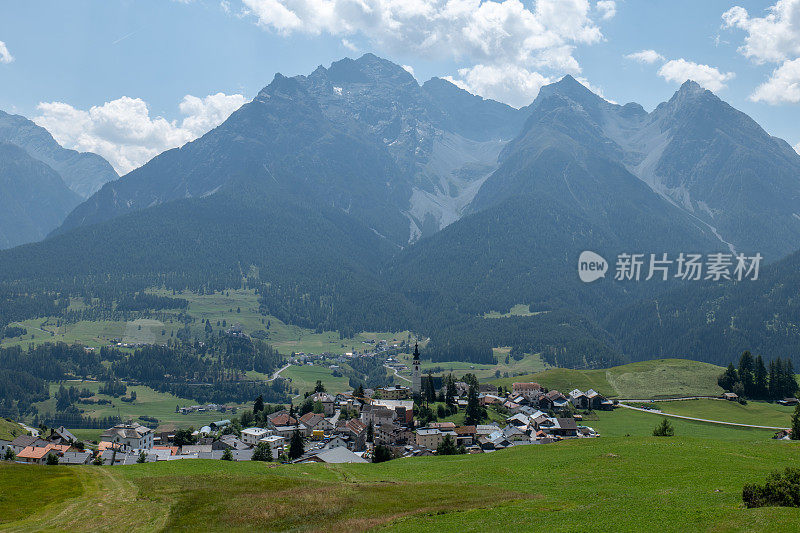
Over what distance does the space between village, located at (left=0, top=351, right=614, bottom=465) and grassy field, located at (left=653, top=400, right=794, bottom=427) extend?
58.1 ft

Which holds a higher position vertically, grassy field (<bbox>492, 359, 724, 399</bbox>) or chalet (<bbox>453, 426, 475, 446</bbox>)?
grassy field (<bbox>492, 359, 724, 399</bbox>)

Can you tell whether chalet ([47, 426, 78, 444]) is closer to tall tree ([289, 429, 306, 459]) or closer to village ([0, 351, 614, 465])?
village ([0, 351, 614, 465])

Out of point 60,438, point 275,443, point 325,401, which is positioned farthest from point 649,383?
point 60,438

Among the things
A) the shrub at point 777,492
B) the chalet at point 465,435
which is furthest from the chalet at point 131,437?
the shrub at point 777,492

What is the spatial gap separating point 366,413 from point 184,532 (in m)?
92.1

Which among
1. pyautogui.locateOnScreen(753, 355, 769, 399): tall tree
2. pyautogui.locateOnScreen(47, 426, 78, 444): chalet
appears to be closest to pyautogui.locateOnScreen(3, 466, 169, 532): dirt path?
pyautogui.locateOnScreen(47, 426, 78, 444): chalet

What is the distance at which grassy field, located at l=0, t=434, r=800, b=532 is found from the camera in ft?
156

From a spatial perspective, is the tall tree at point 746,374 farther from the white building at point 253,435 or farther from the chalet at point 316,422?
the white building at point 253,435

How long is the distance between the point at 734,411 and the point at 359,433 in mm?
93258

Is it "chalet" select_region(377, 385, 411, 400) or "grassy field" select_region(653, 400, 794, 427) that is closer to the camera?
A: "grassy field" select_region(653, 400, 794, 427)

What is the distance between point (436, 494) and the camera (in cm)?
6069

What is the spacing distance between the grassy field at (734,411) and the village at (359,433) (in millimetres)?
17711

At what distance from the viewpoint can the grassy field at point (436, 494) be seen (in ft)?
156

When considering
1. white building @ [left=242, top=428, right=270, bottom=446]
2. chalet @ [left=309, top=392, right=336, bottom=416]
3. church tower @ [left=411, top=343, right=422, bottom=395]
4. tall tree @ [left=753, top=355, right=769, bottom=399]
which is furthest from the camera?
church tower @ [left=411, top=343, right=422, bottom=395]
